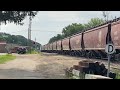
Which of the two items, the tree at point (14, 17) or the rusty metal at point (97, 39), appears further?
the rusty metal at point (97, 39)

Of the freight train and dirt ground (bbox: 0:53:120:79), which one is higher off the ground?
the freight train

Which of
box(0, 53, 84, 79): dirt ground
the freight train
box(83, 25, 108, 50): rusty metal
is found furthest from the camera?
box(83, 25, 108, 50): rusty metal

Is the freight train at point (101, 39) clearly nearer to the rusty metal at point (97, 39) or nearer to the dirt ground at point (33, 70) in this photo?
the rusty metal at point (97, 39)

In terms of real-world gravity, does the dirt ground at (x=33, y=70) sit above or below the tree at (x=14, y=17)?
below

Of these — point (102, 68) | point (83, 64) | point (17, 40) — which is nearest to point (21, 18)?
point (83, 64)

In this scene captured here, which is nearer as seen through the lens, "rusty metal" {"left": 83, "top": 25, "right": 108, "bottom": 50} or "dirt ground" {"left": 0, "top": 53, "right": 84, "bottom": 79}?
"dirt ground" {"left": 0, "top": 53, "right": 84, "bottom": 79}

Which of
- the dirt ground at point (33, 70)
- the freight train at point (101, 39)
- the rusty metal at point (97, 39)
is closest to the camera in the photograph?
the dirt ground at point (33, 70)

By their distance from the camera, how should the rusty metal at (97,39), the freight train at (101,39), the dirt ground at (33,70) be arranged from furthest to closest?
the rusty metal at (97,39) < the freight train at (101,39) < the dirt ground at (33,70)

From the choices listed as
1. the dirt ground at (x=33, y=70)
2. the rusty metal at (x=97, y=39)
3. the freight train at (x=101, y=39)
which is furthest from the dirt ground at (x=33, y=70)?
the freight train at (x=101, y=39)

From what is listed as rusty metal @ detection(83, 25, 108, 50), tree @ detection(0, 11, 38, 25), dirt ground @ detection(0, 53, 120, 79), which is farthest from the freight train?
tree @ detection(0, 11, 38, 25)

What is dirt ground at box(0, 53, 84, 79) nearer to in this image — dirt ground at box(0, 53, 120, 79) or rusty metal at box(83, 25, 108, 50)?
dirt ground at box(0, 53, 120, 79)

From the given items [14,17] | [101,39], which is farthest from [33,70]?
[101,39]
